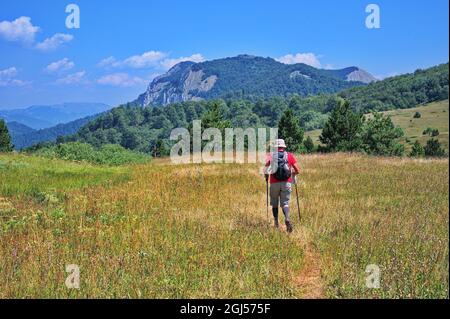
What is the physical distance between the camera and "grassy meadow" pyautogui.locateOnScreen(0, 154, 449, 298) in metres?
5.71

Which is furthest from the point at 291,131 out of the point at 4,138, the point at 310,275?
the point at 4,138

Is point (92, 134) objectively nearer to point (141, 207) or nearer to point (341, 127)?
point (341, 127)

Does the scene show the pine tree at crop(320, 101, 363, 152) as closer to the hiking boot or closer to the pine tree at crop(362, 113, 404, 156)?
the pine tree at crop(362, 113, 404, 156)

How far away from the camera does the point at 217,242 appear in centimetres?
778

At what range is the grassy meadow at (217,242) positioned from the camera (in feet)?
18.7

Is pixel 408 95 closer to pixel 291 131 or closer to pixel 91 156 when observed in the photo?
pixel 291 131

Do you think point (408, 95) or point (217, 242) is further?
point (408, 95)

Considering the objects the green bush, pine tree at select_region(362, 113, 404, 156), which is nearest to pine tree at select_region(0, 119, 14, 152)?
the green bush

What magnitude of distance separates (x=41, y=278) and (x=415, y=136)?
369 feet

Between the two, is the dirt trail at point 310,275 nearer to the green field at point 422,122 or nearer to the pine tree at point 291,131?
the pine tree at point 291,131

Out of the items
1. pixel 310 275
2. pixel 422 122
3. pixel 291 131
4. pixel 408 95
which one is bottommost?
pixel 310 275

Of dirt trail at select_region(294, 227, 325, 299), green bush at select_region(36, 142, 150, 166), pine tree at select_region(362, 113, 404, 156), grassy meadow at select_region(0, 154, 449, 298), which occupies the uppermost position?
pine tree at select_region(362, 113, 404, 156)

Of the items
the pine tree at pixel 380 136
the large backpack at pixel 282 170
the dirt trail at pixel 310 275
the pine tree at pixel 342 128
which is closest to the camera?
the dirt trail at pixel 310 275

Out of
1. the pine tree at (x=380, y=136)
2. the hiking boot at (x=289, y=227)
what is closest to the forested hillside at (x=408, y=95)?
the pine tree at (x=380, y=136)
